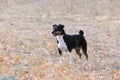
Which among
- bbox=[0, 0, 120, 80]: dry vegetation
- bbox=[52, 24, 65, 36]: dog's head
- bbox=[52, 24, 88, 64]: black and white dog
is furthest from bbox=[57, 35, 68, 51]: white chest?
bbox=[0, 0, 120, 80]: dry vegetation

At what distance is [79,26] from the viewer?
75.0 ft

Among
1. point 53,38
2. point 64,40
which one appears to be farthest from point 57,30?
point 53,38

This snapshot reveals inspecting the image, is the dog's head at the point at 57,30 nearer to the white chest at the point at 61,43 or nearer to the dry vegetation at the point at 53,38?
the white chest at the point at 61,43

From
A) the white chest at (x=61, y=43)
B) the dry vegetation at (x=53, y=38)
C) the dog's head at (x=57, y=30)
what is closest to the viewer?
the dry vegetation at (x=53, y=38)

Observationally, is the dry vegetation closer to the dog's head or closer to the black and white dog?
the black and white dog

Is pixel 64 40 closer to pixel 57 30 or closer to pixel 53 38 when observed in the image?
pixel 57 30

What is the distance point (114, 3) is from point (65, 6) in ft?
12.3

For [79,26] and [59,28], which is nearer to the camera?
[59,28]

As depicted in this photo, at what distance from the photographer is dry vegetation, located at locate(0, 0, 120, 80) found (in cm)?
1122

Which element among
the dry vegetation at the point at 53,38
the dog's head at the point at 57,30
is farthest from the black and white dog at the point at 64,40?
the dry vegetation at the point at 53,38

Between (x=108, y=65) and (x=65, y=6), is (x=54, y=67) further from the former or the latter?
(x=65, y=6)

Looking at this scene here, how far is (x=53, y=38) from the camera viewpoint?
17859 mm

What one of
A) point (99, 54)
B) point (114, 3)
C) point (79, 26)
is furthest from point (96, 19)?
point (99, 54)

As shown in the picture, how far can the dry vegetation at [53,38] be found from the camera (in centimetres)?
1122
